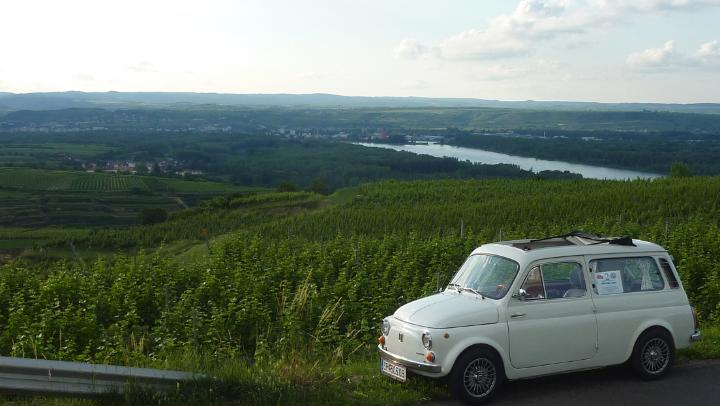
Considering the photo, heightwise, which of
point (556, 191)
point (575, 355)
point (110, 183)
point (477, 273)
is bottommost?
point (110, 183)

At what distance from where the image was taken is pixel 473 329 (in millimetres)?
7617

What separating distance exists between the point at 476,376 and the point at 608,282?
218 cm

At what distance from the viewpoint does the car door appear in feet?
25.7

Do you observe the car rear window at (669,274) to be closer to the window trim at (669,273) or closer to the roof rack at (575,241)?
the window trim at (669,273)

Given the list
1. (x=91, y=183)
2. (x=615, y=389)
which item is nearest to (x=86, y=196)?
(x=91, y=183)

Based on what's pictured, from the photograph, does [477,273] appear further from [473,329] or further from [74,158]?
[74,158]

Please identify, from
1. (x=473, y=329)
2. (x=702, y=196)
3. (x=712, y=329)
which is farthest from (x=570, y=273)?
(x=702, y=196)

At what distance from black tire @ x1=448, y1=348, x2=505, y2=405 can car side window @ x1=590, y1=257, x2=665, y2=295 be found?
1.75 m

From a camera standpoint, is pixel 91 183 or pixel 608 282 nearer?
pixel 608 282

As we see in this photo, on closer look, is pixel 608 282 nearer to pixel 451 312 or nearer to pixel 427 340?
pixel 451 312

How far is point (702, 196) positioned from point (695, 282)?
25.6 m

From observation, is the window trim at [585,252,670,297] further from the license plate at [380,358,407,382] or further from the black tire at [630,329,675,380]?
the license plate at [380,358,407,382]

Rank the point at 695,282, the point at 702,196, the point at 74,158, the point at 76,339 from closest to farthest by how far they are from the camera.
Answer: the point at 76,339, the point at 695,282, the point at 702,196, the point at 74,158

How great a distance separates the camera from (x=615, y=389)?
26.6 feet
